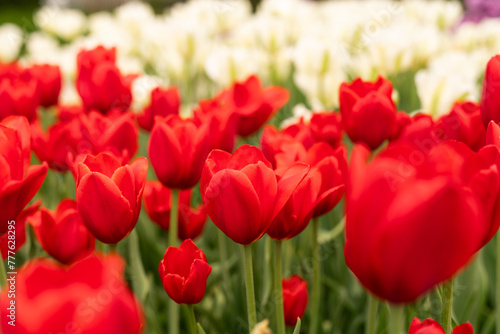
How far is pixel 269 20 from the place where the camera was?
108 inches

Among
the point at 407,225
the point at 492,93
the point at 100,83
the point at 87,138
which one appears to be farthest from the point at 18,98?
the point at 407,225

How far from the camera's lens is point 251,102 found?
4.31 ft

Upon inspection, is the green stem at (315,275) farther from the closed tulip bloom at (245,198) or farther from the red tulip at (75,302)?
the red tulip at (75,302)

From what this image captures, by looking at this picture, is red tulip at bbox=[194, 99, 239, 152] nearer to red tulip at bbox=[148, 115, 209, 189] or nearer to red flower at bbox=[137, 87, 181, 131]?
red tulip at bbox=[148, 115, 209, 189]

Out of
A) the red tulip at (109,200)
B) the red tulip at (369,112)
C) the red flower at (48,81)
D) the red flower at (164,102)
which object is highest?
the red tulip at (109,200)

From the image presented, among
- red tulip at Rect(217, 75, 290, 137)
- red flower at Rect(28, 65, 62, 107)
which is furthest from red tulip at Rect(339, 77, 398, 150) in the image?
red flower at Rect(28, 65, 62, 107)

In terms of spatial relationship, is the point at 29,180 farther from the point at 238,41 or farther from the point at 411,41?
the point at 238,41

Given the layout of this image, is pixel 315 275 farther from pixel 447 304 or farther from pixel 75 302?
pixel 75 302

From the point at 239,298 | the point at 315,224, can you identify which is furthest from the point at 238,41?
the point at 315,224

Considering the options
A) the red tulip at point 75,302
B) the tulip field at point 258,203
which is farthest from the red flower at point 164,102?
the red tulip at point 75,302

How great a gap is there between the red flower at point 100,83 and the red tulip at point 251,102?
24 centimetres

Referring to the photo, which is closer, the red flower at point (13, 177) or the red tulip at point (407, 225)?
the red tulip at point (407, 225)

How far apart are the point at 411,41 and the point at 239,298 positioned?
1297 mm

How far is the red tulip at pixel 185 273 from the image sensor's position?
736 millimetres
